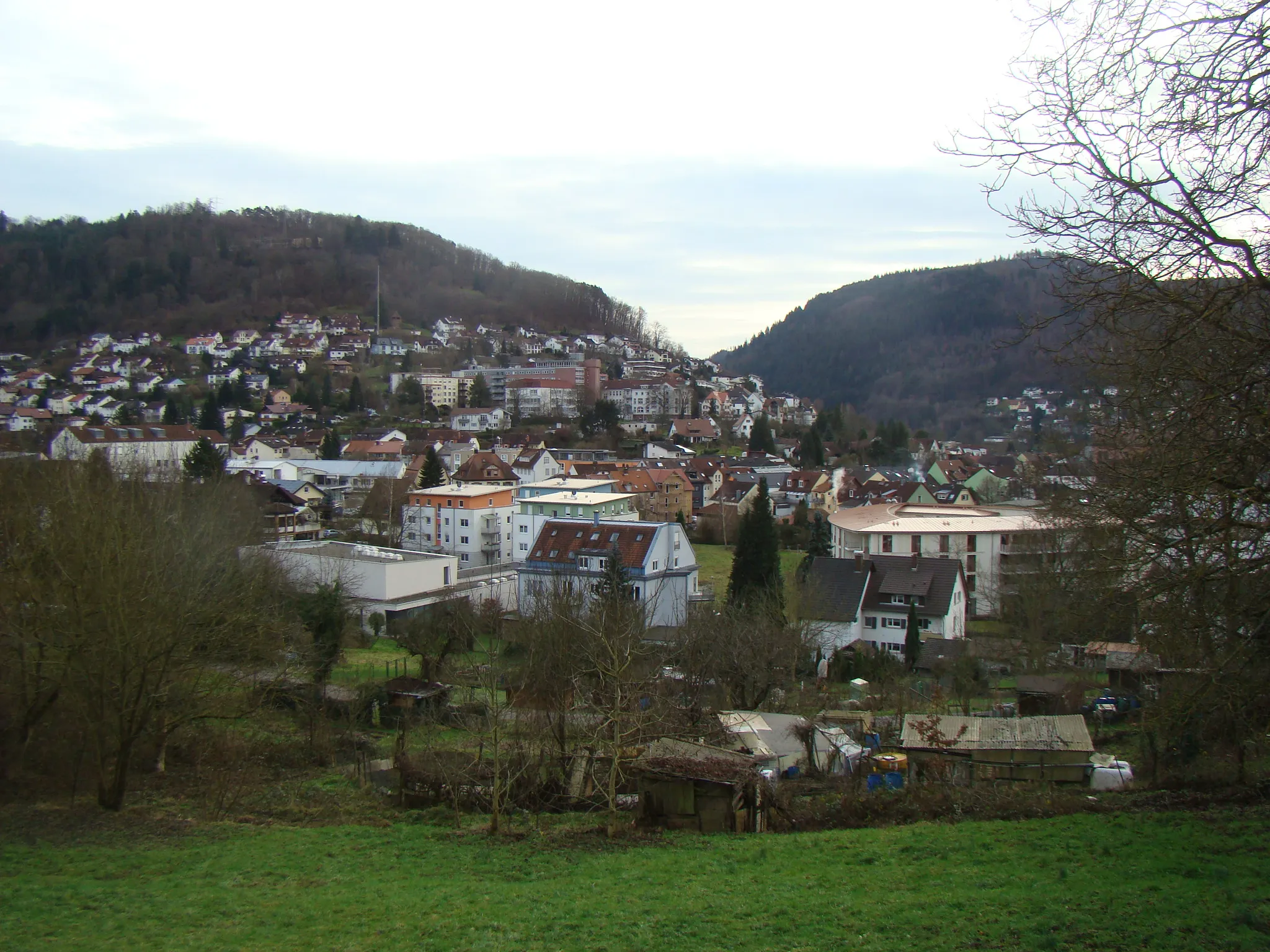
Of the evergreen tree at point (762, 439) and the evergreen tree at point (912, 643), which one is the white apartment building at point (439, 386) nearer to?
the evergreen tree at point (762, 439)

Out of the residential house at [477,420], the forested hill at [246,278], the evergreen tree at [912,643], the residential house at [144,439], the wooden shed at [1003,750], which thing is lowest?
the evergreen tree at [912,643]

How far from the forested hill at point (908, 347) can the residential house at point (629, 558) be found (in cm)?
8101

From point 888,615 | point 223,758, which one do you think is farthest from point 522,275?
point 223,758

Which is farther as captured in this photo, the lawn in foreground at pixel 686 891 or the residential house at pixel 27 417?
the residential house at pixel 27 417

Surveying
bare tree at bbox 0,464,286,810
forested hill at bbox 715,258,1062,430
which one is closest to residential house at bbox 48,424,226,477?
bare tree at bbox 0,464,286,810

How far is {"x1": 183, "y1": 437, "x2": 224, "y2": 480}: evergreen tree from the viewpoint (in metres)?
35.4

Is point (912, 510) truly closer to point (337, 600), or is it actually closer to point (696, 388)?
point (337, 600)

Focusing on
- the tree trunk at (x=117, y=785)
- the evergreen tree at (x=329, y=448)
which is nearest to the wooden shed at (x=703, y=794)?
the tree trunk at (x=117, y=785)

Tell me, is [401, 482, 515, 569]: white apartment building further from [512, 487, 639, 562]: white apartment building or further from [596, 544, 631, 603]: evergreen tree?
[596, 544, 631, 603]: evergreen tree

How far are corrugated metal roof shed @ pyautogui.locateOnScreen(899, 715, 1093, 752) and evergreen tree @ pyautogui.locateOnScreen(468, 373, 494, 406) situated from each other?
72.5 meters

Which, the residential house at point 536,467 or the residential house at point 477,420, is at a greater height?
the residential house at point 477,420

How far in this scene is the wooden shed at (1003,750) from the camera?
12.0 meters

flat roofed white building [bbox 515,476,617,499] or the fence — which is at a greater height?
flat roofed white building [bbox 515,476,617,499]

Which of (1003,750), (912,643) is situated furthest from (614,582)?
(1003,750)
